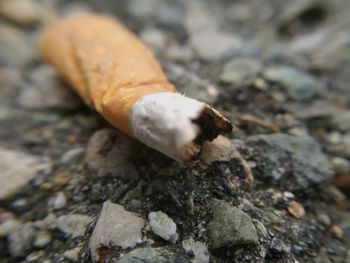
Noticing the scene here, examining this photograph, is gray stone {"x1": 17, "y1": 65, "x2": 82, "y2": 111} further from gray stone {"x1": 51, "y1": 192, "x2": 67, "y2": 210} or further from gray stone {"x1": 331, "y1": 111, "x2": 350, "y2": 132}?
gray stone {"x1": 331, "y1": 111, "x2": 350, "y2": 132}

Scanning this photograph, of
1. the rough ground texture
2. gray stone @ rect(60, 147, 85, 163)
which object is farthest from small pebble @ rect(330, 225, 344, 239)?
gray stone @ rect(60, 147, 85, 163)

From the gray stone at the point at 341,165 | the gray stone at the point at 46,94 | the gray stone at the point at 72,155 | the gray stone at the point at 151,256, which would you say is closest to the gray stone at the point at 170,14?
the gray stone at the point at 46,94

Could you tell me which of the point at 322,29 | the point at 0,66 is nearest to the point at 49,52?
the point at 0,66

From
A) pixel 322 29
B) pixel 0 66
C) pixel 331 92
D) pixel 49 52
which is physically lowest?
pixel 0 66

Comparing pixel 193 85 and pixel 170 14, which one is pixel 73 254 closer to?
pixel 193 85

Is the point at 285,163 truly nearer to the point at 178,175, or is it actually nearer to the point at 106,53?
the point at 178,175

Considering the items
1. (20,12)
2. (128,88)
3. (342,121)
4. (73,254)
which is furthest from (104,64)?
(20,12)
